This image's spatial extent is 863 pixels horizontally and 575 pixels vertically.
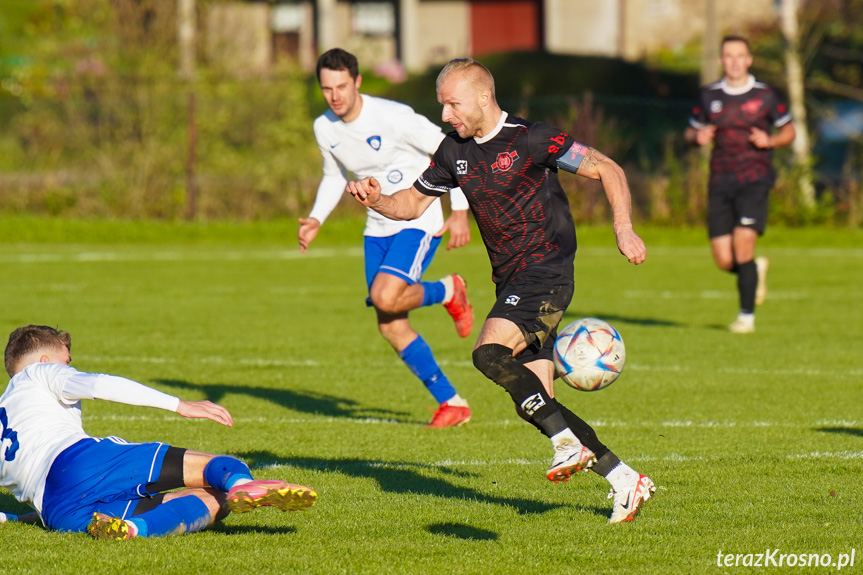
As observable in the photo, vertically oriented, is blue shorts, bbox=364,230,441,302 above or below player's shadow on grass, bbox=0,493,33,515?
above

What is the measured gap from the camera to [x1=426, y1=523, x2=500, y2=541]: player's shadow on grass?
4.99 m

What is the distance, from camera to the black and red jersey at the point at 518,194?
5.64 metres

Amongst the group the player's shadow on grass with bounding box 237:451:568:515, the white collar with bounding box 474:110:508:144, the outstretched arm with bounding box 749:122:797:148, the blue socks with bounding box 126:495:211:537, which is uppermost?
the white collar with bounding box 474:110:508:144

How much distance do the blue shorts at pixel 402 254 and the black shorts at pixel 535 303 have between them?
236cm

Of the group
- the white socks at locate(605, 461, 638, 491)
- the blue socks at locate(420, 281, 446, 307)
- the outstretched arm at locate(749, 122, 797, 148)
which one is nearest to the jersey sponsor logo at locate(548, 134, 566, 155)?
the white socks at locate(605, 461, 638, 491)

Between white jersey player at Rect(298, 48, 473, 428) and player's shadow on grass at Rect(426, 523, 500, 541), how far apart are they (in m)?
2.55

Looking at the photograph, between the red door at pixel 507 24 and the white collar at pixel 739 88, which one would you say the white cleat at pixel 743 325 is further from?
the red door at pixel 507 24

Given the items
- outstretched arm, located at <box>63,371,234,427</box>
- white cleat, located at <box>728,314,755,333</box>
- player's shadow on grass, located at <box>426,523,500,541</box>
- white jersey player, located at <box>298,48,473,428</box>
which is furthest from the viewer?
white cleat, located at <box>728,314,755,333</box>

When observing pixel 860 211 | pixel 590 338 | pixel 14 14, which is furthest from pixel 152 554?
pixel 14 14

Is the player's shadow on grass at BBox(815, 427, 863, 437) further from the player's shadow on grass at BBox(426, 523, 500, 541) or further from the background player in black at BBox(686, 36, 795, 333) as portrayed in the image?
the background player in black at BBox(686, 36, 795, 333)

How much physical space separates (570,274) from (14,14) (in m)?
47.1

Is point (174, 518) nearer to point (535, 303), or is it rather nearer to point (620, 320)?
point (535, 303)

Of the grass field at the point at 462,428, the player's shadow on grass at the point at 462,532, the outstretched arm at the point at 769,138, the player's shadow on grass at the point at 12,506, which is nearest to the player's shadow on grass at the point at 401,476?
the grass field at the point at 462,428

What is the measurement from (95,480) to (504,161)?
2327mm
